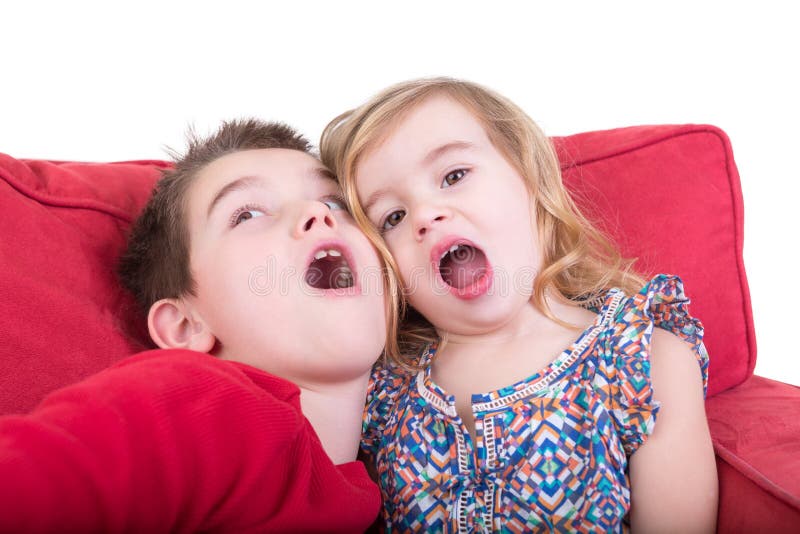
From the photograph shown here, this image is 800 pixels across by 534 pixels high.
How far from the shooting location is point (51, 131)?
2145mm

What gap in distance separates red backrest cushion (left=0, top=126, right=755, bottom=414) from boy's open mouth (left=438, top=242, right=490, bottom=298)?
0.43 metres

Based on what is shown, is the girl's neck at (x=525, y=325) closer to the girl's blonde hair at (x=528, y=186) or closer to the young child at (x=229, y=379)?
the girl's blonde hair at (x=528, y=186)

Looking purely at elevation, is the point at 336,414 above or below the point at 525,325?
below

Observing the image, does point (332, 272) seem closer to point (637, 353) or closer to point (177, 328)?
point (177, 328)

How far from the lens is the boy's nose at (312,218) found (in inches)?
50.1

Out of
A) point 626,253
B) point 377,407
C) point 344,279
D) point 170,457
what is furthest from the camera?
point 626,253

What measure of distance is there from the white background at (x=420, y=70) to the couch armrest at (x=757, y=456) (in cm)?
102

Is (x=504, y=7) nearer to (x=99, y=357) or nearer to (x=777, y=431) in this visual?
(x=777, y=431)

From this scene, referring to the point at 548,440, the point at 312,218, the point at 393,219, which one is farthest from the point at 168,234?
the point at 548,440

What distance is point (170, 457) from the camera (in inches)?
33.7

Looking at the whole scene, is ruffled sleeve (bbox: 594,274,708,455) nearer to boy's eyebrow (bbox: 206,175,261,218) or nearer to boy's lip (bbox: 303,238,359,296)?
boy's lip (bbox: 303,238,359,296)

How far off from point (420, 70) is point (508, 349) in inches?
47.0

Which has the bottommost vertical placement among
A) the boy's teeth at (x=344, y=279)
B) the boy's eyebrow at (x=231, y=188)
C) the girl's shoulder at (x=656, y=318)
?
the girl's shoulder at (x=656, y=318)

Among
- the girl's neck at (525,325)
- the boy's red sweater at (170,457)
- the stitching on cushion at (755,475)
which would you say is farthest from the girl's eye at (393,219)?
the stitching on cushion at (755,475)
